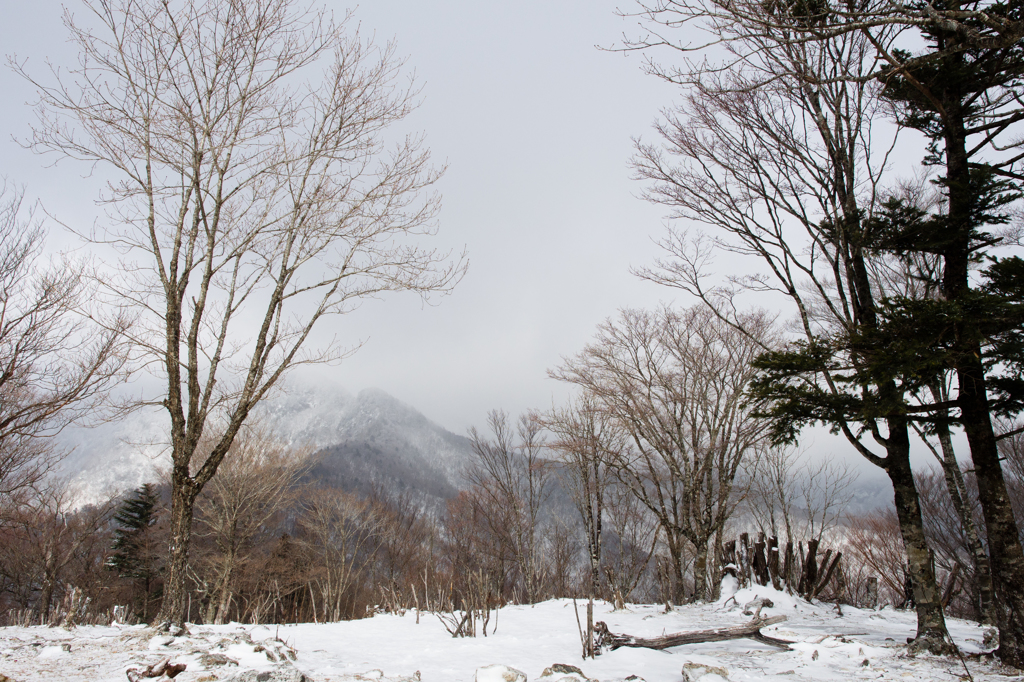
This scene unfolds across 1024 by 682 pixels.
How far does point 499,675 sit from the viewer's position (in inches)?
140

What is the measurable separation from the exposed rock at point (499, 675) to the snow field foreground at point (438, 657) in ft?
0.79

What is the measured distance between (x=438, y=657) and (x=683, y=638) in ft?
8.97

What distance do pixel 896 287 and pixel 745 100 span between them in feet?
27.2

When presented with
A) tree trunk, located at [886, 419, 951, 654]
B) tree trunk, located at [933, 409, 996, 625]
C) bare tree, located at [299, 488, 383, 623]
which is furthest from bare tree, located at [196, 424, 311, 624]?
tree trunk, located at [933, 409, 996, 625]

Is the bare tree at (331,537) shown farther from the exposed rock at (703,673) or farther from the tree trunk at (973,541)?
the exposed rock at (703,673)

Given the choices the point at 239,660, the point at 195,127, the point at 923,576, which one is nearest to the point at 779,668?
the point at 923,576

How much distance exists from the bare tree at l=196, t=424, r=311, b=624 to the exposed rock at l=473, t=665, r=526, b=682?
19836 millimetres

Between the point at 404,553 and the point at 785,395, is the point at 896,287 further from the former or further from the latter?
the point at 404,553

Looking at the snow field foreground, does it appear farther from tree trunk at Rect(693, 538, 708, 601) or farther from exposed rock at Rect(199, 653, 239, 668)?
tree trunk at Rect(693, 538, 708, 601)

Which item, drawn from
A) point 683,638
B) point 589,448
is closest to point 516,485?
point 589,448

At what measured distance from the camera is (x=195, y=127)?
628 cm

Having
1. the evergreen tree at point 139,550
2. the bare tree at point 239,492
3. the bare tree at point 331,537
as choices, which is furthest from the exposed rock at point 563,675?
the evergreen tree at point 139,550

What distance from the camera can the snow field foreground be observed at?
12.0ft

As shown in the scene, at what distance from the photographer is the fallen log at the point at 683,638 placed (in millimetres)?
5176
